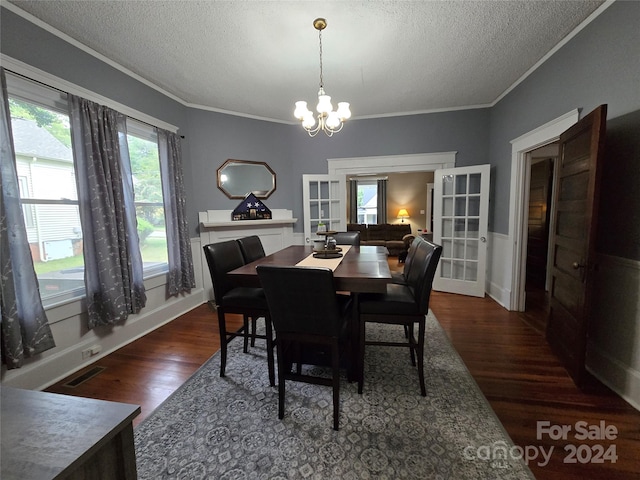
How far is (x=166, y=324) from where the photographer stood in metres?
3.05

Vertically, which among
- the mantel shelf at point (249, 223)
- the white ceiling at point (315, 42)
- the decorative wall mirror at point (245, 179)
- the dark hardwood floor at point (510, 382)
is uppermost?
the white ceiling at point (315, 42)

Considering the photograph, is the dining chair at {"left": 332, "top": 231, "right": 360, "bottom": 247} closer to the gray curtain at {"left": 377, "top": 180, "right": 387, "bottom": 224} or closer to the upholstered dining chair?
the upholstered dining chair

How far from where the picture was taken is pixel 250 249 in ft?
8.54

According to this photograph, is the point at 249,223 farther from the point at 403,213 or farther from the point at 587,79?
the point at 403,213

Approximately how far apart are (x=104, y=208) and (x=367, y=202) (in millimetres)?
7316

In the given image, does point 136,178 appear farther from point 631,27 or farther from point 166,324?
point 631,27

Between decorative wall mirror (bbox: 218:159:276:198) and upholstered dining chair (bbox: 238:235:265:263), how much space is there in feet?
4.85

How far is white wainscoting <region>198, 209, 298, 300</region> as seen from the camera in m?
3.70

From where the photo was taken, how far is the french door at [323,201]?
4.21 metres

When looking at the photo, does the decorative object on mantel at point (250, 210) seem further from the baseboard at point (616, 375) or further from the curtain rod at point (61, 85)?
the baseboard at point (616, 375)

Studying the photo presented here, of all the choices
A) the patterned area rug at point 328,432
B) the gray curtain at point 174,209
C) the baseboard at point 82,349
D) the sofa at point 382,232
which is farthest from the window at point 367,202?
the patterned area rug at point 328,432

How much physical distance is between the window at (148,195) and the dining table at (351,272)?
1.61 metres

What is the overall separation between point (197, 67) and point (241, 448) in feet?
10.4

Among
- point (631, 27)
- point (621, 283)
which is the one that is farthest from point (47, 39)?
point (621, 283)
